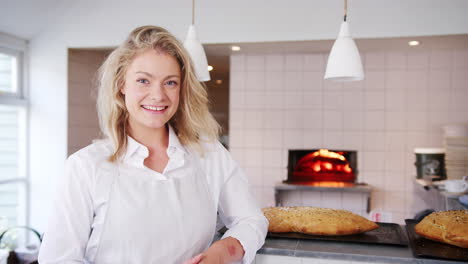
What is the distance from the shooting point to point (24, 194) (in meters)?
4.51

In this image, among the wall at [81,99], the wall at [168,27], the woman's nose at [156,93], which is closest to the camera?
the woman's nose at [156,93]

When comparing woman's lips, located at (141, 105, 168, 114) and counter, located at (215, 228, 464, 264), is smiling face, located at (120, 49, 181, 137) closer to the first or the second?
woman's lips, located at (141, 105, 168, 114)

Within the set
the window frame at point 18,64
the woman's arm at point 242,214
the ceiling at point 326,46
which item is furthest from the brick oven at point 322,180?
the woman's arm at point 242,214

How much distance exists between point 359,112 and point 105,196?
3.94 meters

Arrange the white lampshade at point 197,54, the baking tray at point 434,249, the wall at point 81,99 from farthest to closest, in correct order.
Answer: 1. the wall at point 81,99
2. the white lampshade at point 197,54
3. the baking tray at point 434,249

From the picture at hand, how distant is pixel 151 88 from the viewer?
3.95 ft

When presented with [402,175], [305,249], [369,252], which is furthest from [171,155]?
[402,175]

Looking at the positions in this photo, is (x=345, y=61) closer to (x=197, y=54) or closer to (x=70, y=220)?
(x=197, y=54)

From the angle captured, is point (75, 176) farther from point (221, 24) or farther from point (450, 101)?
point (450, 101)

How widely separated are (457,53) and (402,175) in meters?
1.38

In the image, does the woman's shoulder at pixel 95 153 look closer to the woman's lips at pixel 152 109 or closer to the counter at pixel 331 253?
the woman's lips at pixel 152 109

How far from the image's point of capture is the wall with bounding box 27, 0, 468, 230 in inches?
141

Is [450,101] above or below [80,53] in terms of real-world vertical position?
below

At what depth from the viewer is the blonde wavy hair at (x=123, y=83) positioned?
1228mm
